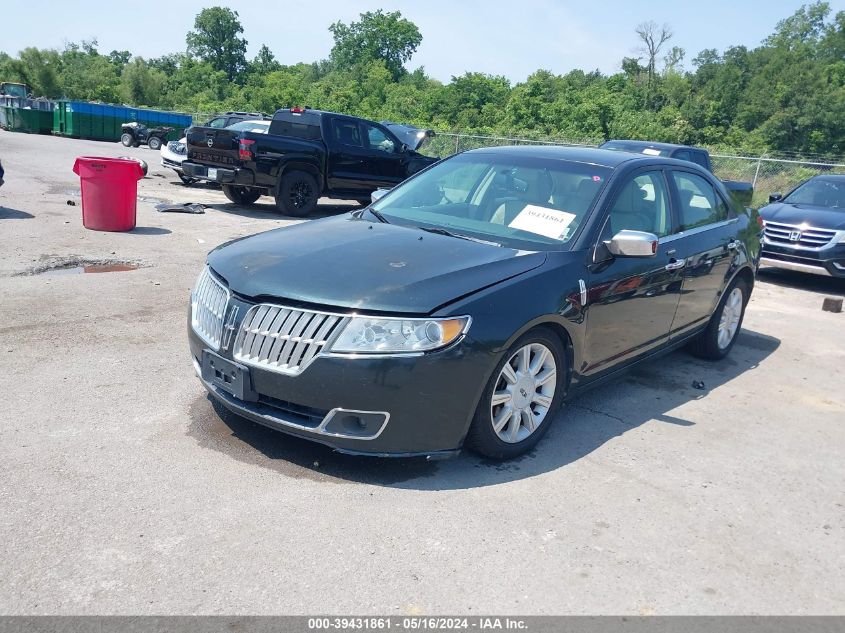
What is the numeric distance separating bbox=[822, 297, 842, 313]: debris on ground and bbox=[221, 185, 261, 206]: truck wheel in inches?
388

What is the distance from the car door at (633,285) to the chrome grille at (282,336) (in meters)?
1.70

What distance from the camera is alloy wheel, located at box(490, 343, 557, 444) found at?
408cm

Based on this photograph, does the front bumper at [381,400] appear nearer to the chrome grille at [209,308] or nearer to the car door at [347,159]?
the chrome grille at [209,308]

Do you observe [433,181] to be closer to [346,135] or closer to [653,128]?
[346,135]

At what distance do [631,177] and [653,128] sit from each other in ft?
111

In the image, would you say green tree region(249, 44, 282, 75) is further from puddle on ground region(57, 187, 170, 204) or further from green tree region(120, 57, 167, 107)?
puddle on ground region(57, 187, 170, 204)

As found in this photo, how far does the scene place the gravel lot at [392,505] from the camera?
2980 mm

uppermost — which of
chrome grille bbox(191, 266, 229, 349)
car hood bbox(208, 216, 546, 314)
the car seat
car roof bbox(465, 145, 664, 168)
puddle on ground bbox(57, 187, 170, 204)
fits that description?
car roof bbox(465, 145, 664, 168)

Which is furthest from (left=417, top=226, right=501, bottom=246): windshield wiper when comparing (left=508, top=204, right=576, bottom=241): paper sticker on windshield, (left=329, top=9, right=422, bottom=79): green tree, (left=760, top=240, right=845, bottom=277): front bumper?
(left=329, top=9, right=422, bottom=79): green tree

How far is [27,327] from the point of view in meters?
5.92

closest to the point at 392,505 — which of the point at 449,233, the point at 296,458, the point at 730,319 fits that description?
the point at 296,458

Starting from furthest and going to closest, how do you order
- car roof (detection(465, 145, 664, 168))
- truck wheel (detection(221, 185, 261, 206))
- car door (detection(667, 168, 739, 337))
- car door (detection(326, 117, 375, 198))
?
truck wheel (detection(221, 185, 261, 206)) → car door (detection(326, 117, 375, 198)) → car door (detection(667, 168, 739, 337)) → car roof (detection(465, 145, 664, 168))

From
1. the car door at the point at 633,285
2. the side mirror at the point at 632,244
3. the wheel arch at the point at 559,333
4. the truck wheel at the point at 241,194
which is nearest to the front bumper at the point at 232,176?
the truck wheel at the point at 241,194

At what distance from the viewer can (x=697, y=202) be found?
6066 mm
